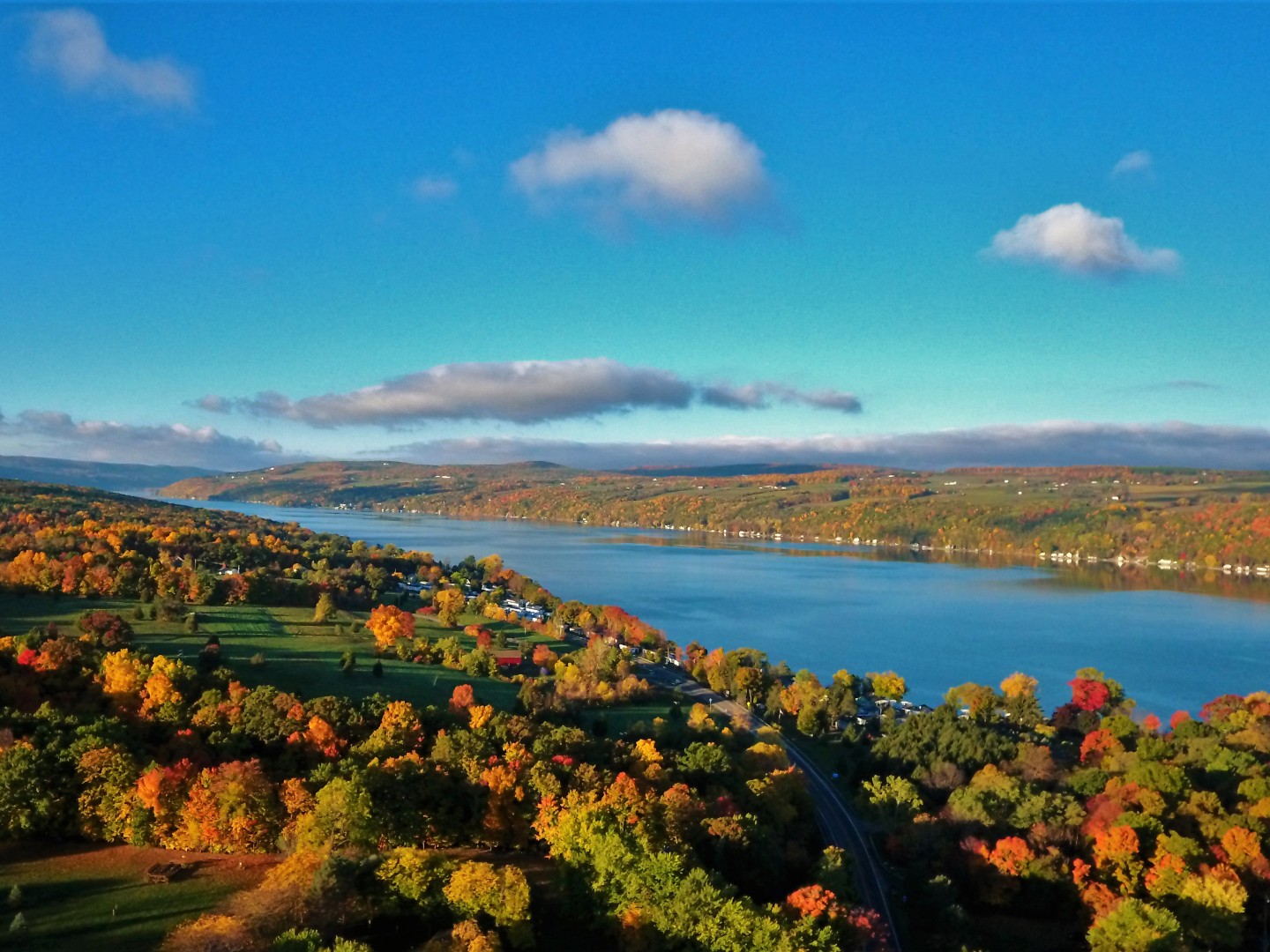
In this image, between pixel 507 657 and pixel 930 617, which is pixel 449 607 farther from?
pixel 930 617

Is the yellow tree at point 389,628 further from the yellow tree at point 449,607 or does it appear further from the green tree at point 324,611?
the yellow tree at point 449,607

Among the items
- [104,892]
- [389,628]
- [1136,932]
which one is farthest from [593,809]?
[389,628]

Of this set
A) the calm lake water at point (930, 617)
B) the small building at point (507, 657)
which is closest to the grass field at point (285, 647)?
the small building at point (507, 657)

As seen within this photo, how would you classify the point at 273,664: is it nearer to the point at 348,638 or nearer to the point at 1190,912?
the point at 348,638

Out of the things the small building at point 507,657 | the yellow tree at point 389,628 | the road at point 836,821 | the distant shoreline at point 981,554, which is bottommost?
the distant shoreline at point 981,554

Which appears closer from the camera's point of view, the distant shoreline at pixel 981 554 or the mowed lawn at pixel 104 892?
the mowed lawn at pixel 104 892

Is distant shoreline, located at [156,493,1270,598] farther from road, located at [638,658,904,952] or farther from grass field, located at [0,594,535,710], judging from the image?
grass field, located at [0,594,535,710]

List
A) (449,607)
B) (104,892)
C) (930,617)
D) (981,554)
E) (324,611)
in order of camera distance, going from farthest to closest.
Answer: (981,554) → (930,617) → (449,607) → (324,611) → (104,892)
